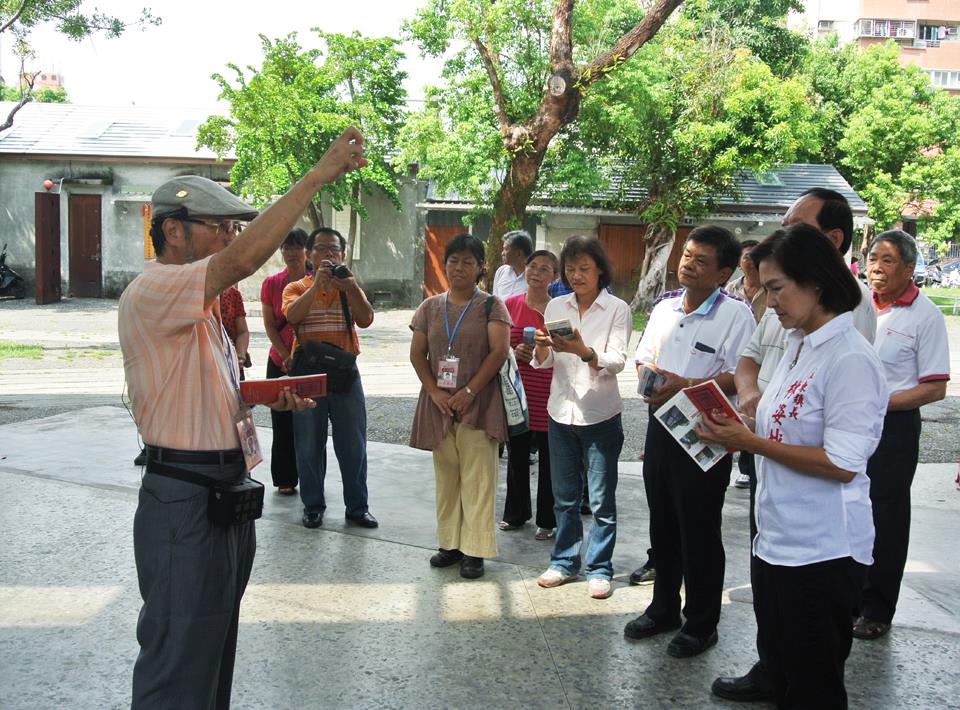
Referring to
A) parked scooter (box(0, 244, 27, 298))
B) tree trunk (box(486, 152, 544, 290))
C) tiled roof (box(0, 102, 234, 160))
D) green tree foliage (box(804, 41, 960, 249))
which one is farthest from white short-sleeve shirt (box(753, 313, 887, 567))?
green tree foliage (box(804, 41, 960, 249))

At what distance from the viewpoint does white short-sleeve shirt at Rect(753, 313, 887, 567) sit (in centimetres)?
256

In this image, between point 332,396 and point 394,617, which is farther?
point 332,396

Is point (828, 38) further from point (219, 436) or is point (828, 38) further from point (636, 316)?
point (219, 436)

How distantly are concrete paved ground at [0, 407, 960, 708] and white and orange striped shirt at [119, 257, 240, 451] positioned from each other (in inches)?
50.8

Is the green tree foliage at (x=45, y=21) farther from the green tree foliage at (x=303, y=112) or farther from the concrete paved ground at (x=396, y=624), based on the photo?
the concrete paved ground at (x=396, y=624)

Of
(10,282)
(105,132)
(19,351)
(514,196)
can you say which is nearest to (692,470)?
(514,196)

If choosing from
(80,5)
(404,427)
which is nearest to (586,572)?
(404,427)

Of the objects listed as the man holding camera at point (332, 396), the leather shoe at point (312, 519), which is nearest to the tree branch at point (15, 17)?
the man holding camera at point (332, 396)

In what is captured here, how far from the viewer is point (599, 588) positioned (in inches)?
175

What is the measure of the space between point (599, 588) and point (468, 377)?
1315 millimetres

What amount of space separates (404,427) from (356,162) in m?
6.30

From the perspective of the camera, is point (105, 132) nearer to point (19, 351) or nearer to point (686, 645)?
point (19, 351)

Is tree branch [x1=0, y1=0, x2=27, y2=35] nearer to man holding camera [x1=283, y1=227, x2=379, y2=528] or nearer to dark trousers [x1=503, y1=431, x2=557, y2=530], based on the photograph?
man holding camera [x1=283, y1=227, x2=379, y2=528]

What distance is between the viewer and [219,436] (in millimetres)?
2643
